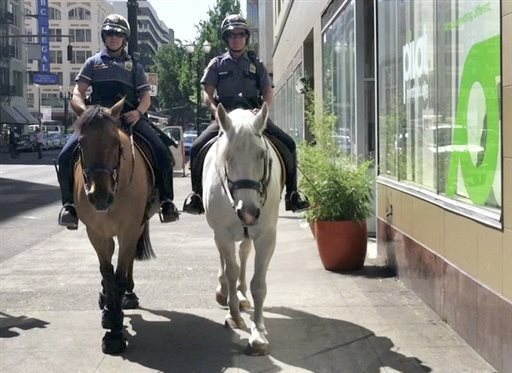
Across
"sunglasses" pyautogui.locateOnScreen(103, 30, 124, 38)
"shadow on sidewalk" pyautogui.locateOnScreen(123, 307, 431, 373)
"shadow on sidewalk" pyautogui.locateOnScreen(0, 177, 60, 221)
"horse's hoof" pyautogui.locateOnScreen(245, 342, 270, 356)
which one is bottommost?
"shadow on sidewalk" pyautogui.locateOnScreen(123, 307, 431, 373)

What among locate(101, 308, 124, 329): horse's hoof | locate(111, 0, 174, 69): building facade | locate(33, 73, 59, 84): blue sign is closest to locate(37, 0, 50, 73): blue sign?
locate(33, 73, 59, 84): blue sign

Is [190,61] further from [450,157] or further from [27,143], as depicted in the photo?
[450,157]

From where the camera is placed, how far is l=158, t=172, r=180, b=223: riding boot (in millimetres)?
7020

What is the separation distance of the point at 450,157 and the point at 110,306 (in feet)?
11.5

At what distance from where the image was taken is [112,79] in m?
6.92

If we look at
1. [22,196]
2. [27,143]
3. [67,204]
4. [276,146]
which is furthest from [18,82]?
[276,146]

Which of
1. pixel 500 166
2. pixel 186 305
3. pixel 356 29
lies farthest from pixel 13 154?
pixel 500 166

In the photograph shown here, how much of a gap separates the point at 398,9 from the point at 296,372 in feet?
18.2

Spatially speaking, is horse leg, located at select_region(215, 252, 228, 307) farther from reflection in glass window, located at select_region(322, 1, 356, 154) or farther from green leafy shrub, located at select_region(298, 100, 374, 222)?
reflection in glass window, located at select_region(322, 1, 356, 154)

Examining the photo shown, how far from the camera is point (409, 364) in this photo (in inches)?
222

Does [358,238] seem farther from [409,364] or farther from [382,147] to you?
[409,364]

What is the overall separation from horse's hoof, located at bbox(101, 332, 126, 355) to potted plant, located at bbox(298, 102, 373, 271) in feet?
12.9

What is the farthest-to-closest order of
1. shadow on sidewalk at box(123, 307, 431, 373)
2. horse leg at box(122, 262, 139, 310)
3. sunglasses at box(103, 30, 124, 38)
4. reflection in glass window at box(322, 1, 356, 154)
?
reflection in glass window at box(322, 1, 356, 154) → horse leg at box(122, 262, 139, 310) → sunglasses at box(103, 30, 124, 38) → shadow on sidewalk at box(123, 307, 431, 373)

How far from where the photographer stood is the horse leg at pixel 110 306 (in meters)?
6.00
